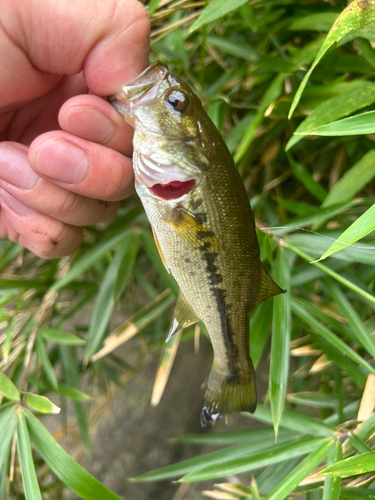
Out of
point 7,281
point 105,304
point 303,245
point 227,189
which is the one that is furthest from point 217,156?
point 7,281

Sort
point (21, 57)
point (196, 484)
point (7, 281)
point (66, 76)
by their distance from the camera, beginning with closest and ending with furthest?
point (21, 57) → point (66, 76) → point (7, 281) → point (196, 484)

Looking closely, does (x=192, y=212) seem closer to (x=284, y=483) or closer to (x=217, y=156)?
(x=217, y=156)

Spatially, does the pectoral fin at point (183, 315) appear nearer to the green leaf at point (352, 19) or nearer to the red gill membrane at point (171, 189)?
the red gill membrane at point (171, 189)

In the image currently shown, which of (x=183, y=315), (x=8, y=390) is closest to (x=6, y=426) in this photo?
(x=8, y=390)

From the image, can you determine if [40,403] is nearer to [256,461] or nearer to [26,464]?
[26,464]

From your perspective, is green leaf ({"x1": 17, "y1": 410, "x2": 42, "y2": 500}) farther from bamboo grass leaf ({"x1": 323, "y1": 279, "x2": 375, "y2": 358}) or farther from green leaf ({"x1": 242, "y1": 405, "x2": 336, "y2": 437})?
bamboo grass leaf ({"x1": 323, "y1": 279, "x2": 375, "y2": 358})

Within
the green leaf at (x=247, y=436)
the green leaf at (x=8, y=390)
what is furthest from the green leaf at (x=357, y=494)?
the green leaf at (x=8, y=390)
